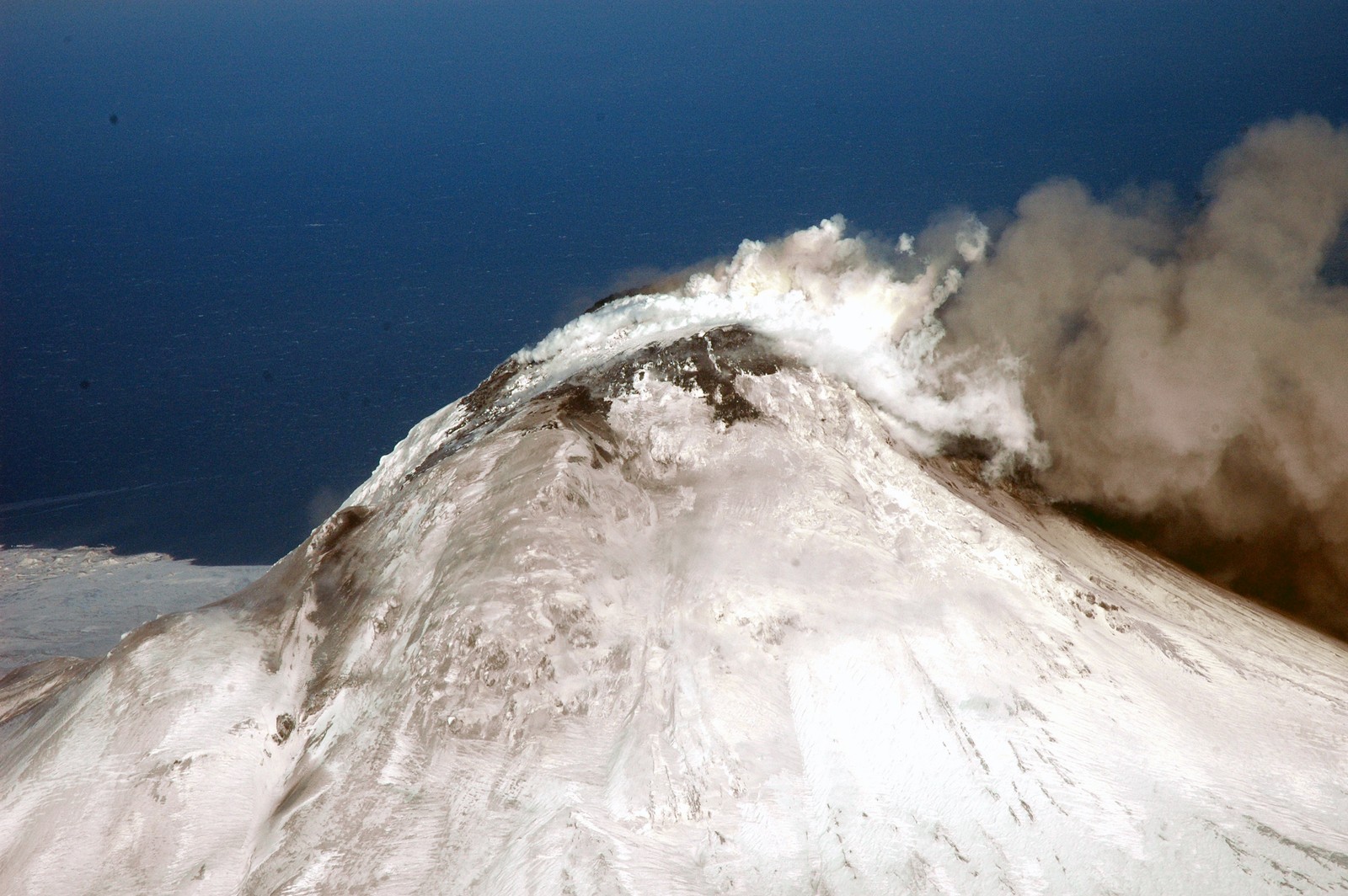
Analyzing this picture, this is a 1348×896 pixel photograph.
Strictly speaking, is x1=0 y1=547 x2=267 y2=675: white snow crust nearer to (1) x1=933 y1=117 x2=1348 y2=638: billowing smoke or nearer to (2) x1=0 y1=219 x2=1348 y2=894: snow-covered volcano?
(2) x1=0 y1=219 x2=1348 y2=894: snow-covered volcano

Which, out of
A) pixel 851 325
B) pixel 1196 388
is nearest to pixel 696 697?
pixel 851 325

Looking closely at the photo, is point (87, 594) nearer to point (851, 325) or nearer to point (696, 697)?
point (696, 697)

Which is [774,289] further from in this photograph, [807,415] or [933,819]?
[933,819]

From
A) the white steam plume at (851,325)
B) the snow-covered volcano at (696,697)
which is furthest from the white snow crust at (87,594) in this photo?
the white steam plume at (851,325)

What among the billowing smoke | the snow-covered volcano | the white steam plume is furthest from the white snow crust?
the billowing smoke

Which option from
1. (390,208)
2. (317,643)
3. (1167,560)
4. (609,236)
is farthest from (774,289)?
(390,208)
